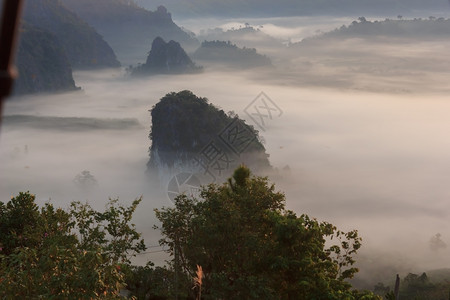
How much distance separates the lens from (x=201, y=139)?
139250mm

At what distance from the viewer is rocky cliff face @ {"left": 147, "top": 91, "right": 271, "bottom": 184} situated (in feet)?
443

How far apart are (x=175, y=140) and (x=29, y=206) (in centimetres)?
11914

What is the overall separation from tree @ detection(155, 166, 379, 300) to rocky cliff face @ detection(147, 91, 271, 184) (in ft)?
363

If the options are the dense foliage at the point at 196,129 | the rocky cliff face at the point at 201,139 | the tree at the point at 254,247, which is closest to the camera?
the tree at the point at 254,247

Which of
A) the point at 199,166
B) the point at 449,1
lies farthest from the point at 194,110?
the point at 449,1

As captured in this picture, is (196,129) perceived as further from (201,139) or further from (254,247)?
(254,247)

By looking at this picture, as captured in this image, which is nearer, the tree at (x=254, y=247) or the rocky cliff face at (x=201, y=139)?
the tree at (x=254, y=247)

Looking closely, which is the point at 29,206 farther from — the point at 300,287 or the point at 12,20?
the point at 12,20

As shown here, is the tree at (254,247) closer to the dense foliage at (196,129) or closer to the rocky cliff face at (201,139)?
the dense foliage at (196,129)

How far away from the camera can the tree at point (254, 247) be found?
18.8 metres

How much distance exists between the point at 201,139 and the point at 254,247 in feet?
393

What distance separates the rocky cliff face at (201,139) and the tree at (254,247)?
363 feet

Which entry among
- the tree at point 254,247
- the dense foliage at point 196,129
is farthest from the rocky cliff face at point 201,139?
the tree at point 254,247

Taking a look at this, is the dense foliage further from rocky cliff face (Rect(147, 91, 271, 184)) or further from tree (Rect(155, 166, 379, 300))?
tree (Rect(155, 166, 379, 300))
